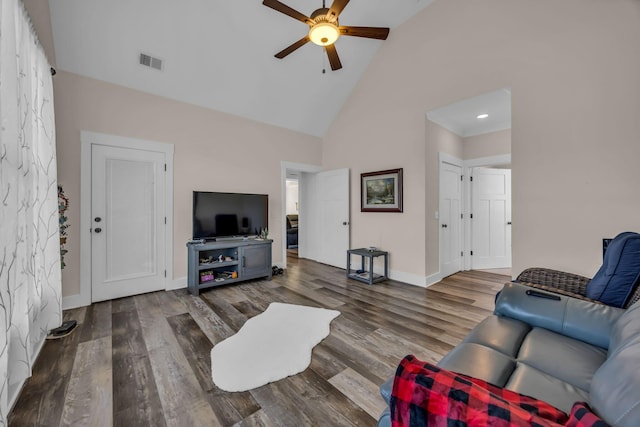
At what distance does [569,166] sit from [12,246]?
4566 millimetres

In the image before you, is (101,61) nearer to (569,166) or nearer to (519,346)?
(519,346)

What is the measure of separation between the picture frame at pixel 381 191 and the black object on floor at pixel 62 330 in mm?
4010

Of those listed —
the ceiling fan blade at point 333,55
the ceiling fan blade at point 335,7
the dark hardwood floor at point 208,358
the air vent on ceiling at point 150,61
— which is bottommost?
the dark hardwood floor at point 208,358

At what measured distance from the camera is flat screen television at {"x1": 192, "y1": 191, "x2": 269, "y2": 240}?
3.71 m

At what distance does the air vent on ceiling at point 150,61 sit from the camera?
10.5 feet

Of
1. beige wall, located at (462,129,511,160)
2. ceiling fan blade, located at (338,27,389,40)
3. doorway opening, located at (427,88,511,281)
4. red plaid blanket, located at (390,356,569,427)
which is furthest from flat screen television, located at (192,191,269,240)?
beige wall, located at (462,129,511,160)

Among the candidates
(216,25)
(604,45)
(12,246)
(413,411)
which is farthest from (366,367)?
(216,25)

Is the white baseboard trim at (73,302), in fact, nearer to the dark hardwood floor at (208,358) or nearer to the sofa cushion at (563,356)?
the dark hardwood floor at (208,358)

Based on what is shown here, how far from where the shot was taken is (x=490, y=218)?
193 inches

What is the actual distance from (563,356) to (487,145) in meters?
4.13

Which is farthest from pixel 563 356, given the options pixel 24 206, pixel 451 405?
pixel 24 206

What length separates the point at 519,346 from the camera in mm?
1394

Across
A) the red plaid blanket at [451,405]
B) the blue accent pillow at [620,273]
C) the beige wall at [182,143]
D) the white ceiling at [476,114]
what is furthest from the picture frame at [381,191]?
the red plaid blanket at [451,405]

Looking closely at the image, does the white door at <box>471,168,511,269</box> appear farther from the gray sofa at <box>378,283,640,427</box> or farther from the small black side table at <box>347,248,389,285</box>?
the gray sofa at <box>378,283,640,427</box>
